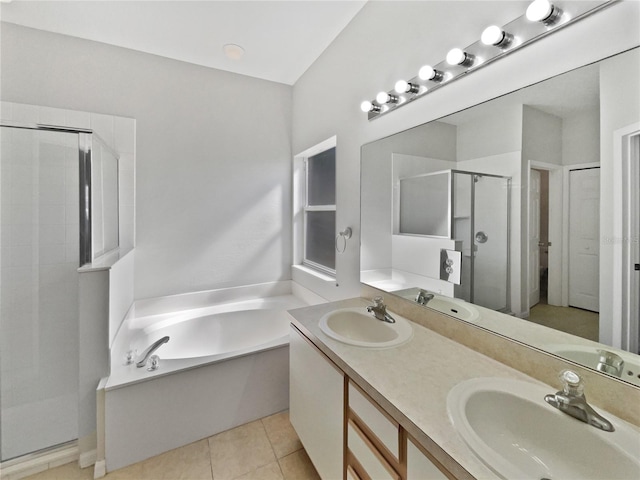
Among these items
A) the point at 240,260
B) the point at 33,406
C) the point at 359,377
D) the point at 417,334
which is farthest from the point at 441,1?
the point at 33,406

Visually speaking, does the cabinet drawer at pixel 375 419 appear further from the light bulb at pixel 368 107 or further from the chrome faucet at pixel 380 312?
the light bulb at pixel 368 107

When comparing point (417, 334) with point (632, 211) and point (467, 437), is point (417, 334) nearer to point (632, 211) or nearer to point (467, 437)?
point (467, 437)

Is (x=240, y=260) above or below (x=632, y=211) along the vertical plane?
below

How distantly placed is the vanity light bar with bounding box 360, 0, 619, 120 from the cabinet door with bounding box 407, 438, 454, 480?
1351 mm

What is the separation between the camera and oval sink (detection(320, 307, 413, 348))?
132 cm

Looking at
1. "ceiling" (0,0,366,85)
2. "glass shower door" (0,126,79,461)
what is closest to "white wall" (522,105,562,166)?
"ceiling" (0,0,366,85)

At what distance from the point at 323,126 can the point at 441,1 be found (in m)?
1.19

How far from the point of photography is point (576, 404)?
70 centimetres

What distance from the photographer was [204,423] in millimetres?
1670

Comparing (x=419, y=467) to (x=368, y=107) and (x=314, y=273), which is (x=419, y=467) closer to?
(x=368, y=107)

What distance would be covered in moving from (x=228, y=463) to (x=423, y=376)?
4.29ft

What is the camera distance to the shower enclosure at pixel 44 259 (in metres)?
1.64

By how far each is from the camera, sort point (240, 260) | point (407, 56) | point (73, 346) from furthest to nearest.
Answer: point (240, 260) → point (73, 346) → point (407, 56)

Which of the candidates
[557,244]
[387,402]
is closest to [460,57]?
[557,244]
